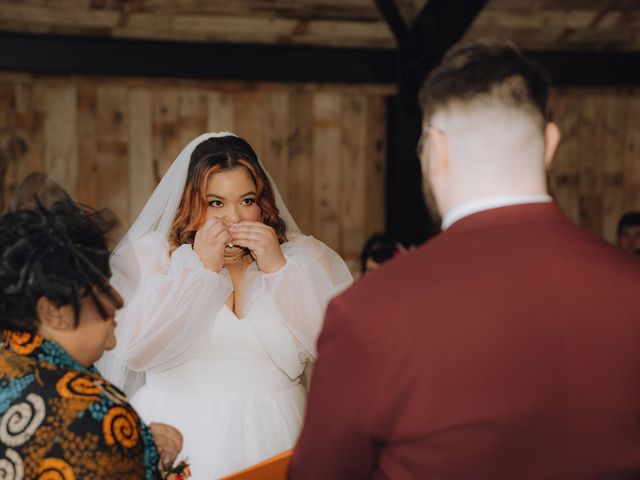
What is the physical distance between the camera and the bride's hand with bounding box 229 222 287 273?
2486 millimetres

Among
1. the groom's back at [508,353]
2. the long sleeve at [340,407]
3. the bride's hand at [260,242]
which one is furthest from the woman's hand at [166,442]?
the bride's hand at [260,242]

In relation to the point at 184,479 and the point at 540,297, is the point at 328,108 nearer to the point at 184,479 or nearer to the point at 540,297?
the point at 184,479

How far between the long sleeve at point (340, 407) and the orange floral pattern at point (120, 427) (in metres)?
0.32

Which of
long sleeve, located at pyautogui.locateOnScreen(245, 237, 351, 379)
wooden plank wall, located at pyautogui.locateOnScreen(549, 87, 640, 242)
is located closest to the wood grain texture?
wooden plank wall, located at pyautogui.locateOnScreen(549, 87, 640, 242)

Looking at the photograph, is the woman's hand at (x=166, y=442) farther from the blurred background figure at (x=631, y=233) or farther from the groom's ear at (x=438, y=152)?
the blurred background figure at (x=631, y=233)

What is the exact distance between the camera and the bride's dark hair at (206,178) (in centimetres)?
258

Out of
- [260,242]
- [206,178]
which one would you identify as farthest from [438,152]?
[206,178]

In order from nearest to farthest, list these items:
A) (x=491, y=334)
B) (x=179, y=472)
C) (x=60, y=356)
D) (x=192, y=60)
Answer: (x=491, y=334) < (x=60, y=356) < (x=179, y=472) < (x=192, y=60)

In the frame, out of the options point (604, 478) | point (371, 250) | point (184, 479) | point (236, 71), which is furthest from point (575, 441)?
point (236, 71)

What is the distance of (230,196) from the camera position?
255 centimetres

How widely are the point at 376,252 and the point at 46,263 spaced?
3782 mm

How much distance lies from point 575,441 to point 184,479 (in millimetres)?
1373

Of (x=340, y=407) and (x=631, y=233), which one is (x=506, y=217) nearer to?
(x=340, y=407)

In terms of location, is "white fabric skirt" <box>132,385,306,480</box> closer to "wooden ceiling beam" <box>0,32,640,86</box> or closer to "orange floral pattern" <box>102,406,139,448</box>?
"orange floral pattern" <box>102,406,139,448</box>
